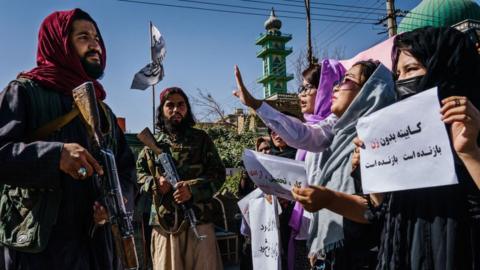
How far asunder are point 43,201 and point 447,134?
5.18 ft

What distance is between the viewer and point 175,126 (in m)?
3.77

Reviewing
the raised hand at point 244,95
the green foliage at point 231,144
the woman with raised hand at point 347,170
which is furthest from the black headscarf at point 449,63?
the green foliage at point 231,144

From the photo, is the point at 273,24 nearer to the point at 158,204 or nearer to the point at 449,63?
the point at 158,204

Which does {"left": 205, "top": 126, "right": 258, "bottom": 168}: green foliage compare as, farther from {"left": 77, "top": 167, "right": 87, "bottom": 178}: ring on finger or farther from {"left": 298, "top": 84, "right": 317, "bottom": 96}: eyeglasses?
{"left": 77, "top": 167, "right": 87, "bottom": 178}: ring on finger

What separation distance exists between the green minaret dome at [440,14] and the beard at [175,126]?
1876cm

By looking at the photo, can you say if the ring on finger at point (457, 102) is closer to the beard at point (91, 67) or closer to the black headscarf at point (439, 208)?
the black headscarf at point (439, 208)

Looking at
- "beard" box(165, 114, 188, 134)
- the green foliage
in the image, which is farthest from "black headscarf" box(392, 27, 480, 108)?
the green foliage

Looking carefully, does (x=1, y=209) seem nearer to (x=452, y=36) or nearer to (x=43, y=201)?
(x=43, y=201)

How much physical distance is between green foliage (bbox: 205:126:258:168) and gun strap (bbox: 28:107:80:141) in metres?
10.9

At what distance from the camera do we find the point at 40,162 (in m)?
1.68

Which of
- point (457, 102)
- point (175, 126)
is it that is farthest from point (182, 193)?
point (457, 102)

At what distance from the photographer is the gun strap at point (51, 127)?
1.86 meters

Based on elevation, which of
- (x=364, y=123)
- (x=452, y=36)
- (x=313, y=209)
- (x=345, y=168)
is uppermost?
(x=452, y=36)

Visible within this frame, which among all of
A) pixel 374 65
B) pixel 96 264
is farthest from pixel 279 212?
pixel 96 264
